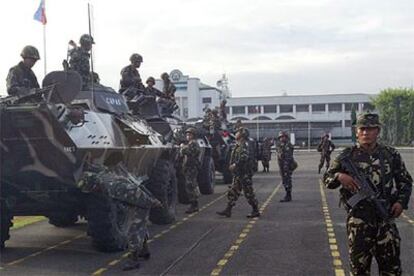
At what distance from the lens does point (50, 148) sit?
7.88 meters

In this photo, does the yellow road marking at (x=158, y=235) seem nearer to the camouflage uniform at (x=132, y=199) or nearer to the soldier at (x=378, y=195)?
the camouflage uniform at (x=132, y=199)

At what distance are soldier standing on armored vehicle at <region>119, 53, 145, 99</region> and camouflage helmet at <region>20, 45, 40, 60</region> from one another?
3.64m

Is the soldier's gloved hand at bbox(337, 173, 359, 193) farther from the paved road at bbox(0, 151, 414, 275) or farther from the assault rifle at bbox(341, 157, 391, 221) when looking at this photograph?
the paved road at bbox(0, 151, 414, 275)

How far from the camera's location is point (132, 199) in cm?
740

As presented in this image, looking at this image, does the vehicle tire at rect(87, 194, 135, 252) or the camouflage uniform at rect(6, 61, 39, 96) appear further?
Result: the camouflage uniform at rect(6, 61, 39, 96)

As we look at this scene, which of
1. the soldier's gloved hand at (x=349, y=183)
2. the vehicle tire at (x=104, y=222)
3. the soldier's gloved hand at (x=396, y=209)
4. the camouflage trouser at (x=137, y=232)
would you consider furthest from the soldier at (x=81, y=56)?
the soldier's gloved hand at (x=396, y=209)

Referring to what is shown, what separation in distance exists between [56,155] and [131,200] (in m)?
1.22

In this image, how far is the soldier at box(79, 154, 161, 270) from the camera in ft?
23.8

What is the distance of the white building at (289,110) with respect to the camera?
246 ft

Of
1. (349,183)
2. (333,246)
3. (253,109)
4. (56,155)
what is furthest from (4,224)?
(253,109)

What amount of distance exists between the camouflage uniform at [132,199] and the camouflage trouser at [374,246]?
2993mm

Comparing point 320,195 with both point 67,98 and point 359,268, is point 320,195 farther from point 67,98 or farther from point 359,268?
point 359,268

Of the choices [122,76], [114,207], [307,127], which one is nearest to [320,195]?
[122,76]

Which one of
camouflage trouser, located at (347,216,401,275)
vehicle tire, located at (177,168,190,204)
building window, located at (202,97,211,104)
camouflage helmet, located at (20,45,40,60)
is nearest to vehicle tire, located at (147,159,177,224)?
vehicle tire, located at (177,168,190,204)
